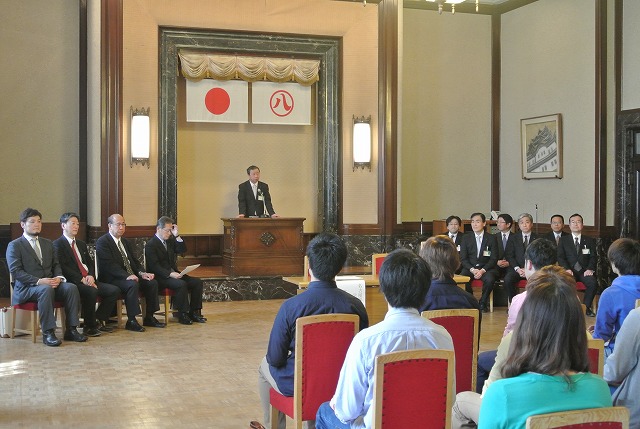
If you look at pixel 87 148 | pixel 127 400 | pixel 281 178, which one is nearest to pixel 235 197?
pixel 281 178

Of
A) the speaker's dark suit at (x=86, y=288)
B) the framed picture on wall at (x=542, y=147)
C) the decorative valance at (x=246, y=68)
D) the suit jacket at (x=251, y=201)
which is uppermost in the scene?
the decorative valance at (x=246, y=68)

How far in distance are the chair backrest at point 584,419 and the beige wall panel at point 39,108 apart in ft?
32.3

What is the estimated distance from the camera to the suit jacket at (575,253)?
9773mm

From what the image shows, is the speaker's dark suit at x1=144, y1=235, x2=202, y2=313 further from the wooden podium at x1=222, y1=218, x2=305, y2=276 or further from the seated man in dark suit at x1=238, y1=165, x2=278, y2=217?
the seated man in dark suit at x1=238, y1=165, x2=278, y2=217

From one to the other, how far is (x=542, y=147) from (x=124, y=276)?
22.2ft

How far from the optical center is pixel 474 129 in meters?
12.9

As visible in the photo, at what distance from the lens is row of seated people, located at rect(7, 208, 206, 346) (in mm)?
7590

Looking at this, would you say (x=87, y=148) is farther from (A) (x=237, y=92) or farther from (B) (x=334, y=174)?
(B) (x=334, y=174)

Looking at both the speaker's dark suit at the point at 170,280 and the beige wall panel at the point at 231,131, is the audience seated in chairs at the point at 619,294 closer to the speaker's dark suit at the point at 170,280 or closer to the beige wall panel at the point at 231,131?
the speaker's dark suit at the point at 170,280

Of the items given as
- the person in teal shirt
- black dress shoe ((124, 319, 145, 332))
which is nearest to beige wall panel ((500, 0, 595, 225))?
black dress shoe ((124, 319, 145, 332))

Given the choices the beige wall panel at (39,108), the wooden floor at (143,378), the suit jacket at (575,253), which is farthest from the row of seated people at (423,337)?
the beige wall panel at (39,108)

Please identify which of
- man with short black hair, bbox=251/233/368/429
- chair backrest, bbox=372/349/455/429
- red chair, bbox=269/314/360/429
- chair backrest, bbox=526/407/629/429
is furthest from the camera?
man with short black hair, bbox=251/233/368/429

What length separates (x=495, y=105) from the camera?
42.4 ft

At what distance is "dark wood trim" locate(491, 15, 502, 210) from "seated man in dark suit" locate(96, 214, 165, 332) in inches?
258
